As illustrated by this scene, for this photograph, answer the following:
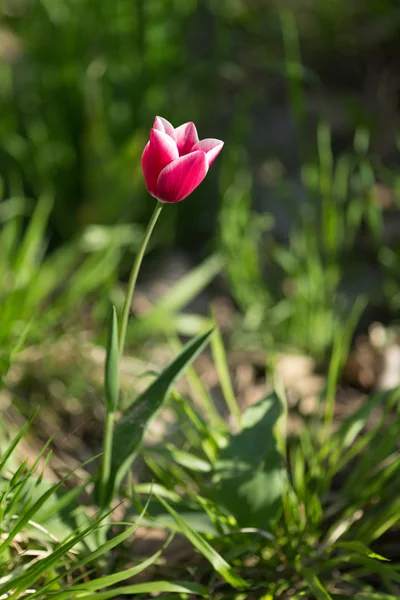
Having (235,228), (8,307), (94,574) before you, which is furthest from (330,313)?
(94,574)

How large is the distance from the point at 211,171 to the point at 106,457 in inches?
55.1

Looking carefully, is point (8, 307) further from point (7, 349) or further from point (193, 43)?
point (193, 43)

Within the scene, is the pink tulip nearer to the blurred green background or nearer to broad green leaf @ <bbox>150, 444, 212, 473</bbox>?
broad green leaf @ <bbox>150, 444, 212, 473</bbox>

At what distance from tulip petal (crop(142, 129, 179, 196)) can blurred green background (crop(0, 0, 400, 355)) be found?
0.86 metres

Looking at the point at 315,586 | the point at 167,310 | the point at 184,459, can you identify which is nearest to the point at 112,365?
the point at 184,459

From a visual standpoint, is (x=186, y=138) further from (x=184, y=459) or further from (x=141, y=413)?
(x=184, y=459)

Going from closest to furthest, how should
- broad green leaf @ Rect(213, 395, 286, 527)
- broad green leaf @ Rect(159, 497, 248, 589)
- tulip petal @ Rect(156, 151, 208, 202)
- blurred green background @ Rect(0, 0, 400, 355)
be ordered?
tulip petal @ Rect(156, 151, 208, 202), broad green leaf @ Rect(159, 497, 248, 589), broad green leaf @ Rect(213, 395, 286, 527), blurred green background @ Rect(0, 0, 400, 355)

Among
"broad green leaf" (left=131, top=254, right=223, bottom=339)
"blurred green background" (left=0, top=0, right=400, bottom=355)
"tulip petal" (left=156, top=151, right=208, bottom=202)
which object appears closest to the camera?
"tulip petal" (left=156, top=151, right=208, bottom=202)

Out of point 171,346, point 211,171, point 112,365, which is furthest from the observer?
point 211,171

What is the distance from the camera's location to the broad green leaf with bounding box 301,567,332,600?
0.95m

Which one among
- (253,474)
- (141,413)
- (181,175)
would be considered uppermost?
(181,175)

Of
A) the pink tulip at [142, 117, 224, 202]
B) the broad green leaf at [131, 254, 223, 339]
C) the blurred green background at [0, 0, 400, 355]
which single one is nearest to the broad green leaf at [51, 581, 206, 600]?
the pink tulip at [142, 117, 224, 202]

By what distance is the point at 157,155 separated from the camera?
32.4 inches

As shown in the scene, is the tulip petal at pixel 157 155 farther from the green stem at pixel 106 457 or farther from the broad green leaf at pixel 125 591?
the broad green leaf at pixel 125 591
